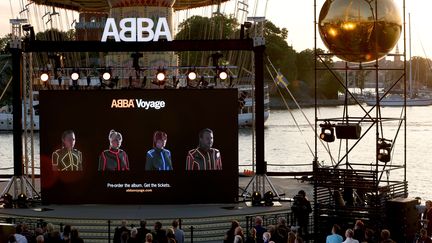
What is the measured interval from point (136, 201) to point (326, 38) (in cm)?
926

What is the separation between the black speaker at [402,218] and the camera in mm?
19516

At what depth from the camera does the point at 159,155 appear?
1051 inches

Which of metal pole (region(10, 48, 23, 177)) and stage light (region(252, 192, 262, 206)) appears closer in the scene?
stage light (region(252, 192, 262, 206))

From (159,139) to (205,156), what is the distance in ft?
5.39

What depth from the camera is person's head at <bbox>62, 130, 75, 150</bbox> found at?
26.8 meters

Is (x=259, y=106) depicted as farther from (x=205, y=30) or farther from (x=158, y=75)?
(x=205, y=30)

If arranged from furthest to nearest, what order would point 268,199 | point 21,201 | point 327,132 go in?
point 21,201 → point 268,199 → point 327,132

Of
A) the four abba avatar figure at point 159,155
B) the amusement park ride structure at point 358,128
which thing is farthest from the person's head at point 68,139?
the amusement park ride structure at point 358,128

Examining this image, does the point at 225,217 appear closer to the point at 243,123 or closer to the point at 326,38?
the point at 326,38

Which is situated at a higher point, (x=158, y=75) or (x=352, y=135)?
(x=158, y=75)

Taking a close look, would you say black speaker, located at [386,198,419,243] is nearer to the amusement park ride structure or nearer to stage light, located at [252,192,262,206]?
the amusement park ride structure

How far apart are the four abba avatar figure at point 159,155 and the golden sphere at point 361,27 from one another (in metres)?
7.63

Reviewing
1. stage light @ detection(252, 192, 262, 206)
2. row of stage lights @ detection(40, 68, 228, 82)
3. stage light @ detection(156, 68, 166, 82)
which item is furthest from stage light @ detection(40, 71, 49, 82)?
stage light @ detection(252, 192, 262, 206)

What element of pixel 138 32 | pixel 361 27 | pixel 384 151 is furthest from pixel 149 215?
pixel 361 27
